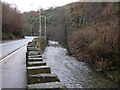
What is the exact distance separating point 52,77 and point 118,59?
28.5 feet

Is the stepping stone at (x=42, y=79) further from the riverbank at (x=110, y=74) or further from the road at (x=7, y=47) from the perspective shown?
the road at (x=7, y=47)

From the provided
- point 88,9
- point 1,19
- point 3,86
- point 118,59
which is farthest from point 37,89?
point 1,19

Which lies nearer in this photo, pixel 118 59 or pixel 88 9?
pixel 118 59

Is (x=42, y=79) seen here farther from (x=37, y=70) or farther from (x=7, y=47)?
(x=7, y=47)

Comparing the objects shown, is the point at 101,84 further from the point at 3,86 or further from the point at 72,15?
the point at 72,15

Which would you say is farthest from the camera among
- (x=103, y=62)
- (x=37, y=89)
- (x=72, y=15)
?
(x=72, y=15)

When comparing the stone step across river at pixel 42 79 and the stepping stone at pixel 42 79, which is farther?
the stepping stone at pixel 42 79

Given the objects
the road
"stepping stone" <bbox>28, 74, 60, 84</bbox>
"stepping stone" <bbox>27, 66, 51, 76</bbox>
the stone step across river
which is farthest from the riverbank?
the road

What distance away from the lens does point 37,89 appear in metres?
4.82

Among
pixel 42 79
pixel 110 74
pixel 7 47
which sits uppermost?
pixel 42 79

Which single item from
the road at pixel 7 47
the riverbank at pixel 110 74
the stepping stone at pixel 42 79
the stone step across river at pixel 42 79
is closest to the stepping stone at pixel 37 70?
the stone step across river at pixel 42 79

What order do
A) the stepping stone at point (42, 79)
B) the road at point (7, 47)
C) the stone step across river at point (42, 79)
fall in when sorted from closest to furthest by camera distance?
the stone step across river at point (42, 79) < the stepping stone at point (42, 79) < the road at point (7, 47)

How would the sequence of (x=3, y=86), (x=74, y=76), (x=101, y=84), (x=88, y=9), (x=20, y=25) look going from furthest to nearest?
(x=20, y=25) < (x=88, y=9) < (x=74, y=76) < (x=101, y=84) < (x=3, y=86)

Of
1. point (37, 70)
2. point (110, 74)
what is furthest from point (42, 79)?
point (110, 74)
